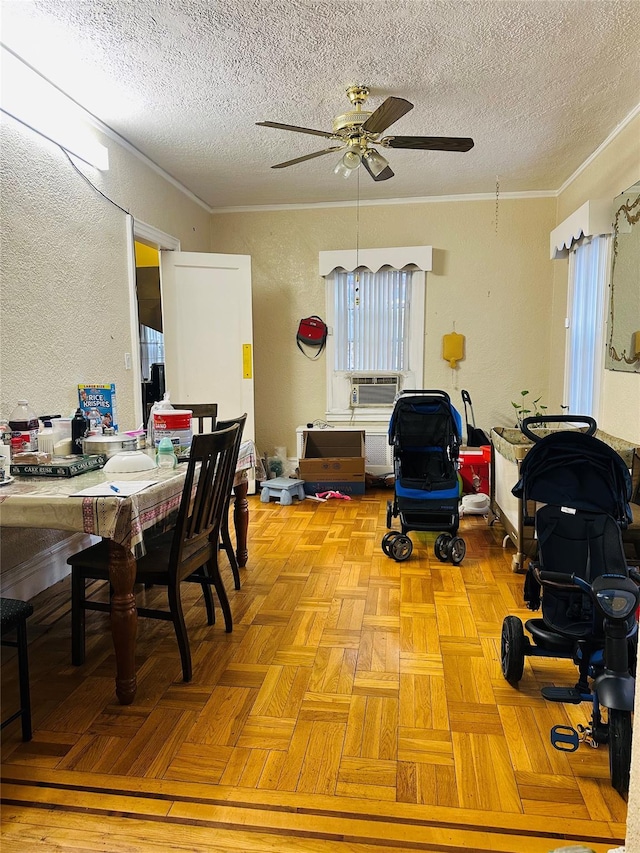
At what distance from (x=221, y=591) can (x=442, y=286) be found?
405 centimetres

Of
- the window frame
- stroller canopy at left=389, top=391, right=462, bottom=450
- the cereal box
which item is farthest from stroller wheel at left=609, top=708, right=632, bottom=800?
the window frame

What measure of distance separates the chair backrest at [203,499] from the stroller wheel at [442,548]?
1508 mm

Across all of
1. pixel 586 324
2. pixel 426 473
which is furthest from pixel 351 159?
pixel 586 324

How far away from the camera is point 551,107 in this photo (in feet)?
11.4

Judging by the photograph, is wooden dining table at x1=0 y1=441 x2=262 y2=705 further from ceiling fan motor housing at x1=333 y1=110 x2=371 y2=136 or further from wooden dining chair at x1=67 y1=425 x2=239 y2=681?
ceiling fan motor housing at x1=333 y1=110 x2=371 y2=136

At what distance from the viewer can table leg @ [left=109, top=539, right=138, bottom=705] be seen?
2.02m

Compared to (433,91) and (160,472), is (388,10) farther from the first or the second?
(160,472)

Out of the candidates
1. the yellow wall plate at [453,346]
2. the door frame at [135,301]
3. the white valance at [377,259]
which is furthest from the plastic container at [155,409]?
the yellow wall plate at [453,346]

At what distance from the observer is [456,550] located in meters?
3.47

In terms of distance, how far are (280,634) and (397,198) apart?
14.5ft

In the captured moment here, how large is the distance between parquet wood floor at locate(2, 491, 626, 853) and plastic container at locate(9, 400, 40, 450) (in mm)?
918

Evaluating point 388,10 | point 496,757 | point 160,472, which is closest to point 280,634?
point 160,472

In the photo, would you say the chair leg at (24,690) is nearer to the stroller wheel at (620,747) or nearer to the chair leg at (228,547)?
the chair leg at (228,547)

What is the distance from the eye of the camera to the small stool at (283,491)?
5.00 meters
